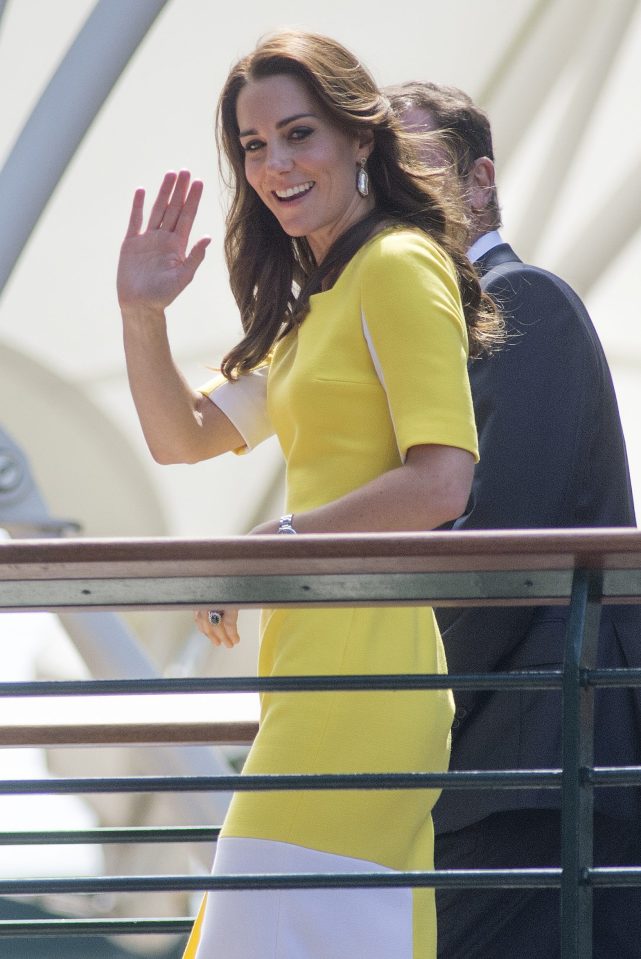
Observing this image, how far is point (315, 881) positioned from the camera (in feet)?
6.73

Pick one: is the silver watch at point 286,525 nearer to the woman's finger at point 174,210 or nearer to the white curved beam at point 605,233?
the woman's finger at point 174,210

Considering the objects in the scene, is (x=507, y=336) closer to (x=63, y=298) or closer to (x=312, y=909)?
(x=312, y=909)

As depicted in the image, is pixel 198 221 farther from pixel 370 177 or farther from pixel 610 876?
pixel 610 876

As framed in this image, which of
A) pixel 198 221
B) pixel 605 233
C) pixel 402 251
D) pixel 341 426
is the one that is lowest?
pixel 341 426

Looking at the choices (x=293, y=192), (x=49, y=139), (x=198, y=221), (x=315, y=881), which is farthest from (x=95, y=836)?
(x=198, y=221)

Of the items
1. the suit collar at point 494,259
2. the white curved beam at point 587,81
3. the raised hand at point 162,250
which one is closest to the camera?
the raised hand at point 162,250

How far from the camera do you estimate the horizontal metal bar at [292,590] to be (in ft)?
6.68

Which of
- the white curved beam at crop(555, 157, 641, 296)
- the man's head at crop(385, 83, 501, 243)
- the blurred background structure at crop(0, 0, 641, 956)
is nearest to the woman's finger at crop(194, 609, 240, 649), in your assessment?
the man's head at crop(385, 83, 501, 243)

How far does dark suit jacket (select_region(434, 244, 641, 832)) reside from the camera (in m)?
2.64

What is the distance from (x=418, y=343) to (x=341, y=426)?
0.17 metres

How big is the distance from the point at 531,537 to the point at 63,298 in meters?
7.96

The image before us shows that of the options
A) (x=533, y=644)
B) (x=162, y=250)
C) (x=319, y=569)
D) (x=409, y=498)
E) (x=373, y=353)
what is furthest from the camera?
(x=162, y=250)

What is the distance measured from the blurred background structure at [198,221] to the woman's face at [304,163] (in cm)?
663

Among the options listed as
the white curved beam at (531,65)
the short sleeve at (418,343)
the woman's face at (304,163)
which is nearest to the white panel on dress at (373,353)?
the short sleeve at (418,343)
